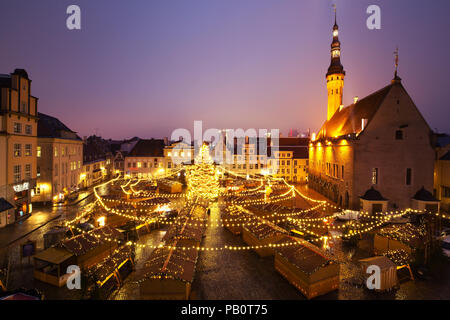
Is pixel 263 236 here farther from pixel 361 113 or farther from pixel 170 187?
pixel 361 113

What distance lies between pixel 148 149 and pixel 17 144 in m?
32.6

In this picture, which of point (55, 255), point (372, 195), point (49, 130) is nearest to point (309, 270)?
point (55, 255)

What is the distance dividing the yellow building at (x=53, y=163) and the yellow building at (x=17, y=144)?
15.3 feet

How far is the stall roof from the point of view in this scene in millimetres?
11609

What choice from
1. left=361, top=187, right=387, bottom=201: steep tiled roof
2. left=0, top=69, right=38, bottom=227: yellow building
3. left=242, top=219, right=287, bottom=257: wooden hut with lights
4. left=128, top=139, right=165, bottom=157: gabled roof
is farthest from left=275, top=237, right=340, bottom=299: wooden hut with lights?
left=128, top=139, right=165, bottom=157: gabled roof

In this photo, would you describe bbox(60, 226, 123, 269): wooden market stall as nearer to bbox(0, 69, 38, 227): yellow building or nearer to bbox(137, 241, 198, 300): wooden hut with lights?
bbox(137, 241, 198, 300): wooden hut with lights

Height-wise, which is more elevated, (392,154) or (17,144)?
(17,144)

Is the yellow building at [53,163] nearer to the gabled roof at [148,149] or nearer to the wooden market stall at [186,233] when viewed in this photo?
the gabled roof at [148,149]

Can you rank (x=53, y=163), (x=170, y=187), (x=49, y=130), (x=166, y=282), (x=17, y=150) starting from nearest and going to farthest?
1. (x=166, y=282)
2. (x=17, y=150)
3. (x=53, y=163)
4. (x=49, y=130)
5. (x=170, y=187)

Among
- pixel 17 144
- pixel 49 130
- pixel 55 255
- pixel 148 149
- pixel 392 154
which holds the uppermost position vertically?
pixel 49 130

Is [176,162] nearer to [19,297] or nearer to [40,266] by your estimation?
[40,266]

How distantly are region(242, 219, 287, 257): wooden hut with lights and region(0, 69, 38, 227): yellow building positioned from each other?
2178 cm

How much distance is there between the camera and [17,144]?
890 inches

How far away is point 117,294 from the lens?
35.6 feet
